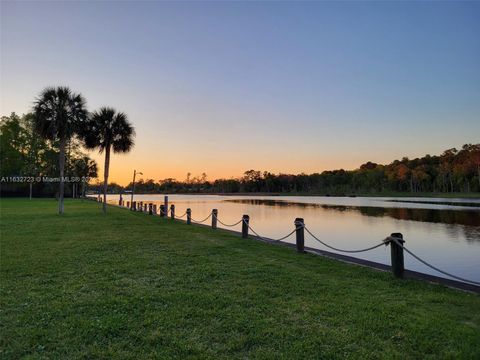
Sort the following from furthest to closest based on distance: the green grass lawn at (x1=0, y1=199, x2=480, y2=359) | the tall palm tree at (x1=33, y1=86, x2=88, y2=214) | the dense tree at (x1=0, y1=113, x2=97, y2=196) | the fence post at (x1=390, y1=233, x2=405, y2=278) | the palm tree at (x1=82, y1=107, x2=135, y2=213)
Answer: the dense tree at (x1=0, y1=113, x2=97, y2=196) < the palm tree at (x1=82, y1=107, x2=135, y2=213) < the tall palm tree at (x1=33, y1=86, x2=88, y2=214) < the fence post at (x1=390, y1=233, x2=405, y2=278) < the green grass lawn at (x1=0, y1=199, x2=480, y2=359)

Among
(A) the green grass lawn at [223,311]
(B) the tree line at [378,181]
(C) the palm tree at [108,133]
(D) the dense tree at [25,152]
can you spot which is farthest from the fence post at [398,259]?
(B) the tree line at [378,181]

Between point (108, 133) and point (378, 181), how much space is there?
10102 cm

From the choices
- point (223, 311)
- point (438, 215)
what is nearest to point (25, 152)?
point (438, 215)

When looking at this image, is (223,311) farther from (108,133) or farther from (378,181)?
(378,181)

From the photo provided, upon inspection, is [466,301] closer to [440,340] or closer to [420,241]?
[440,340]

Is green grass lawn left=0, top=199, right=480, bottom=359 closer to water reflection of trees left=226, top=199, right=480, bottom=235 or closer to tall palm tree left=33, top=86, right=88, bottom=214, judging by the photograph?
water reflection of trees left=226, top=199, right=480, bottom=235

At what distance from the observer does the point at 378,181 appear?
11519cm

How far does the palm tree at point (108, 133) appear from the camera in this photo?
96.6ft

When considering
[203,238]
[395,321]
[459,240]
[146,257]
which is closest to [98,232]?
[203,238]

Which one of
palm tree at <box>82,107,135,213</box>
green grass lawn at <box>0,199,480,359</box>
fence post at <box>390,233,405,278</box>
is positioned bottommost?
green grass lawn at <box>0,199,480,359</box>

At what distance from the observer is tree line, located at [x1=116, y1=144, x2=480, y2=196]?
290 ft

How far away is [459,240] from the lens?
48.5 ft

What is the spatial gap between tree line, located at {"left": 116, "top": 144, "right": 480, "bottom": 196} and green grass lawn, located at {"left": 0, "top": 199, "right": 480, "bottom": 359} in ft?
284

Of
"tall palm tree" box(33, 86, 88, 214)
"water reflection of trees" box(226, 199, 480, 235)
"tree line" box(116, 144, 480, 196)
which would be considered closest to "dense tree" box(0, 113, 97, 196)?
"tall palm tree" box(33, 86, 88, 214)
